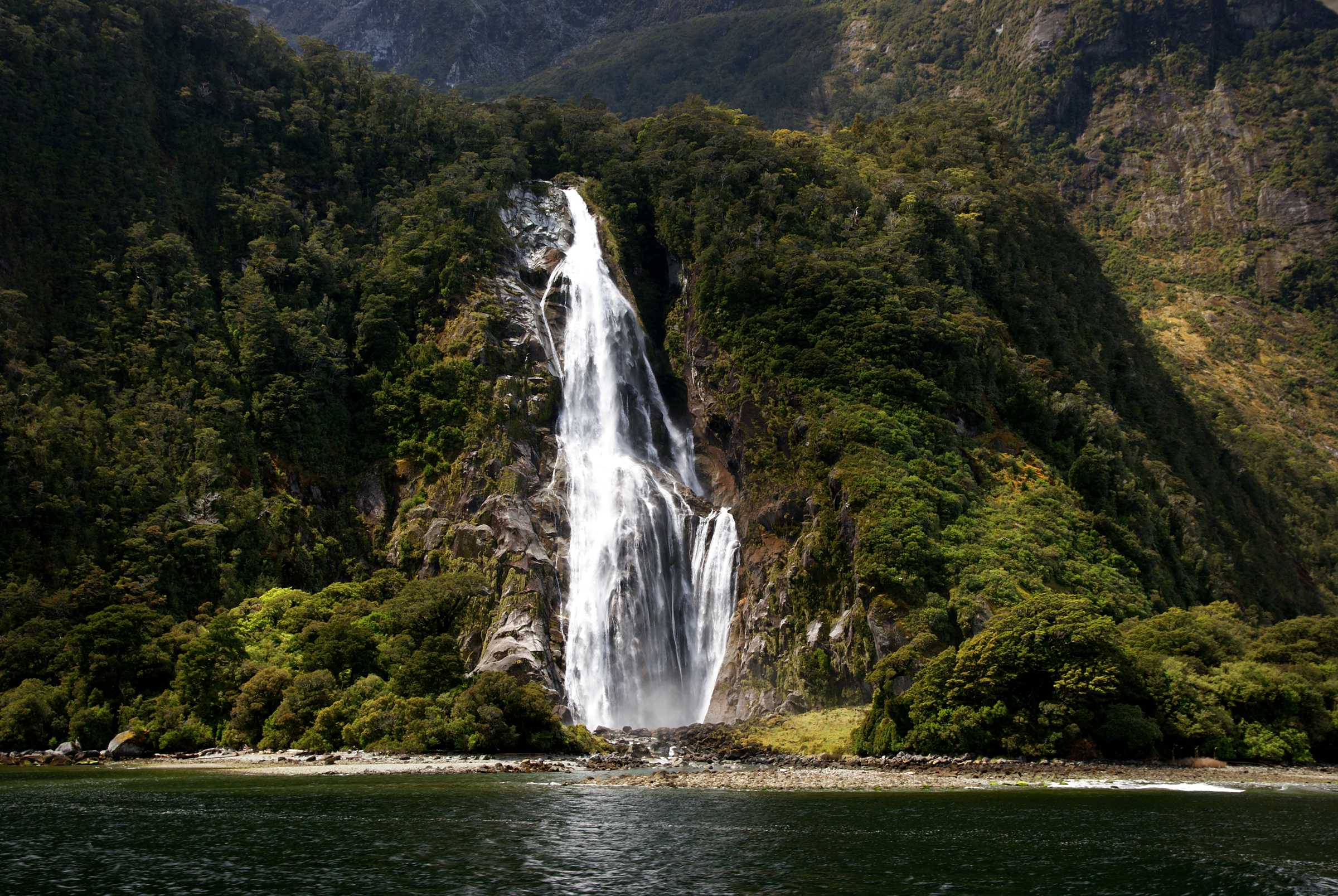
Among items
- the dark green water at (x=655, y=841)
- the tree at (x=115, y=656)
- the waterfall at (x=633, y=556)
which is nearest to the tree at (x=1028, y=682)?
the dark green water at (x=655, y=841)

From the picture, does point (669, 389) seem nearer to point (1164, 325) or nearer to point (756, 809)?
point (756, 809)

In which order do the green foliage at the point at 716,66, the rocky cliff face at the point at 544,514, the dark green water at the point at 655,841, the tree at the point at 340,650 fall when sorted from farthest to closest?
the green foliage at the point at 716,66
the rocky cliff face at the point at 544,514
the tree at the point at 340,650
the dark green water at the point at 655,841

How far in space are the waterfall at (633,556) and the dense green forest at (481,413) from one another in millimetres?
4157

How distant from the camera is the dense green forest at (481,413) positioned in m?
42.8

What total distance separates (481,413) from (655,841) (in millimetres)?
41491

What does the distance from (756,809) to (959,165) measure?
211ft

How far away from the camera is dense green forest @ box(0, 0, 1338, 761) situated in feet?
141

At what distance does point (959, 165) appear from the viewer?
8062cm

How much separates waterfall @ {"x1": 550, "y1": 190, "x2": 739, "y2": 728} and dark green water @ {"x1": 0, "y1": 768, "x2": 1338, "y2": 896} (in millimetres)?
20805

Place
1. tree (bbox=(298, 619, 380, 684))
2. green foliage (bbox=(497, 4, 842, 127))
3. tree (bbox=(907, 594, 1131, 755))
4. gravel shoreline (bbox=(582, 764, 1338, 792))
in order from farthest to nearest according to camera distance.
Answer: green foliage (bbox=(497, 4, 842, 127)) < tree (bbox=(298, 619, 380, 684)) < tree (bbox=(907, 594, 1131, 755)) < gravel shoreline (bbox=(582, 764, 1338, 792))

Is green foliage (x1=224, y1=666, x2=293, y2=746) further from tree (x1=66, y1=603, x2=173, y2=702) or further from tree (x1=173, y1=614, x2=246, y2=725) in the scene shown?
tree (x1=66, y1=603, x2=173, y2=702)

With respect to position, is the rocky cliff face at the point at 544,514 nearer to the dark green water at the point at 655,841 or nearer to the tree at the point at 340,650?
the tree at the point at 340,650

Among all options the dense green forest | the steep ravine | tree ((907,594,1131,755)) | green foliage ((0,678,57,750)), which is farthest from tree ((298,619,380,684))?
tree ((907,594,1131,755))

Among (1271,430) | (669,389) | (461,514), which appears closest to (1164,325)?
(1271,430)
